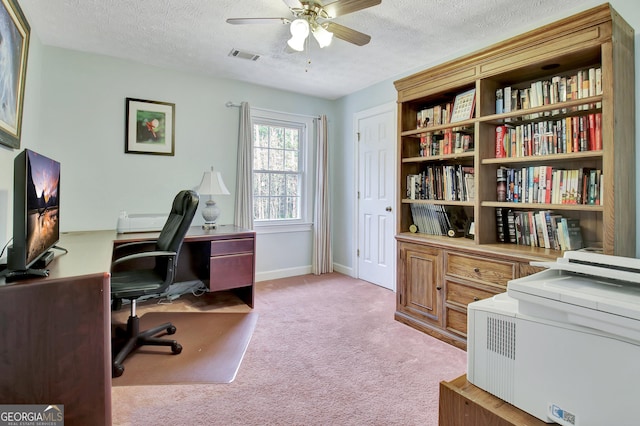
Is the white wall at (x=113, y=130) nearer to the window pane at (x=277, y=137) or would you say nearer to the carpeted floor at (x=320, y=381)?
the window pane at (x=277, y=137)

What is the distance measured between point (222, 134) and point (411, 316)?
9.17 feet

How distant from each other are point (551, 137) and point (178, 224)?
257 centimetres

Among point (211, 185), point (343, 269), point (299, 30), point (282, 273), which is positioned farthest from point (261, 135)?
point (299, 30)

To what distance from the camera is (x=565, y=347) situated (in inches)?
33.3

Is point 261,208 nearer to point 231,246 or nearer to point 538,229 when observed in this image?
point 231,246

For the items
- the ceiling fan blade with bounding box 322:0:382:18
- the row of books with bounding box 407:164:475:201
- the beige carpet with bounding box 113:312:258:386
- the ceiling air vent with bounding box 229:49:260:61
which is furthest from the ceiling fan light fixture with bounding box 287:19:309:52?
the beige carpet with bounding box 113:312:258:386

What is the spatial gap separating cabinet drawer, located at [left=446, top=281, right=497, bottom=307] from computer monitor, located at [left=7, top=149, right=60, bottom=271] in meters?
2.49

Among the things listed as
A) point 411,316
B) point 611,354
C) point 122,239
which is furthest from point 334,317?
point 611,354

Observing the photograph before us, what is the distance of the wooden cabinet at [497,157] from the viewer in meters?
1.86

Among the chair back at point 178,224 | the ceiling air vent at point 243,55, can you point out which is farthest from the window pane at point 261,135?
the chair back at point 178,224

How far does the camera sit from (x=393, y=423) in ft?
5.32

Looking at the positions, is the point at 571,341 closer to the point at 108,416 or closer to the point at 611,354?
the point at 611,354

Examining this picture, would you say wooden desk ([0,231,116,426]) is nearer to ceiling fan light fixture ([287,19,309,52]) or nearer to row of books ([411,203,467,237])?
ceiling fan light fixture ([287,19,309,52])

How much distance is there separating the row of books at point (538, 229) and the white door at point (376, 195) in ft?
4.78
